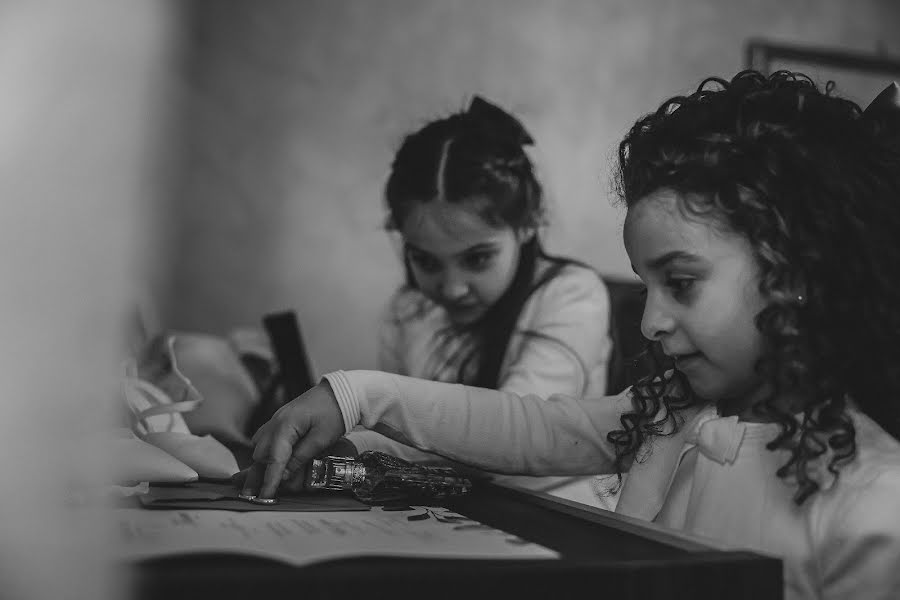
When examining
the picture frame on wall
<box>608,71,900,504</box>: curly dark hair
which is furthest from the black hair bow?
the picture frame on wall

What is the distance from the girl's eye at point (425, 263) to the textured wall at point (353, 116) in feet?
4.08

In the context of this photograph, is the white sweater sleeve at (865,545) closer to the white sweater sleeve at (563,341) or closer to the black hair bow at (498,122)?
the white sweater sleeve at (563,341)

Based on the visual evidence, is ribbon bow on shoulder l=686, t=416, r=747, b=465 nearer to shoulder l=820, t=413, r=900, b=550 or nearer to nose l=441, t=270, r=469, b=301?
shoulder l=820, t=413, r=900, b=550

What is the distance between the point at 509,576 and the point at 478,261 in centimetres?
104

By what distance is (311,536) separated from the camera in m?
0.47

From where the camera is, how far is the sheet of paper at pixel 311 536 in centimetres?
40

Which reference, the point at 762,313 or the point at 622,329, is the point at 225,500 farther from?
the point at 622,329

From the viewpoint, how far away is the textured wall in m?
2.73

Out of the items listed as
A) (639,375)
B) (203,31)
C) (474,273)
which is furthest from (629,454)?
(203,31)

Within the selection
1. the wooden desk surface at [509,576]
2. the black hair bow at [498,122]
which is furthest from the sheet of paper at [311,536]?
the black hair bow at [498,122]

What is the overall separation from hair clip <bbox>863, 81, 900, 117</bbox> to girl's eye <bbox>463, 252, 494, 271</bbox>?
0.70 meters

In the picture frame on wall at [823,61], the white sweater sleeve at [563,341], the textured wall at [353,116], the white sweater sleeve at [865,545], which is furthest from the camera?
the picture frame on wall at [823,61]

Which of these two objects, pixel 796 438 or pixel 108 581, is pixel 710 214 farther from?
pixel 108 581

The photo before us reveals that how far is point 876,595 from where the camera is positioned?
55 cm
